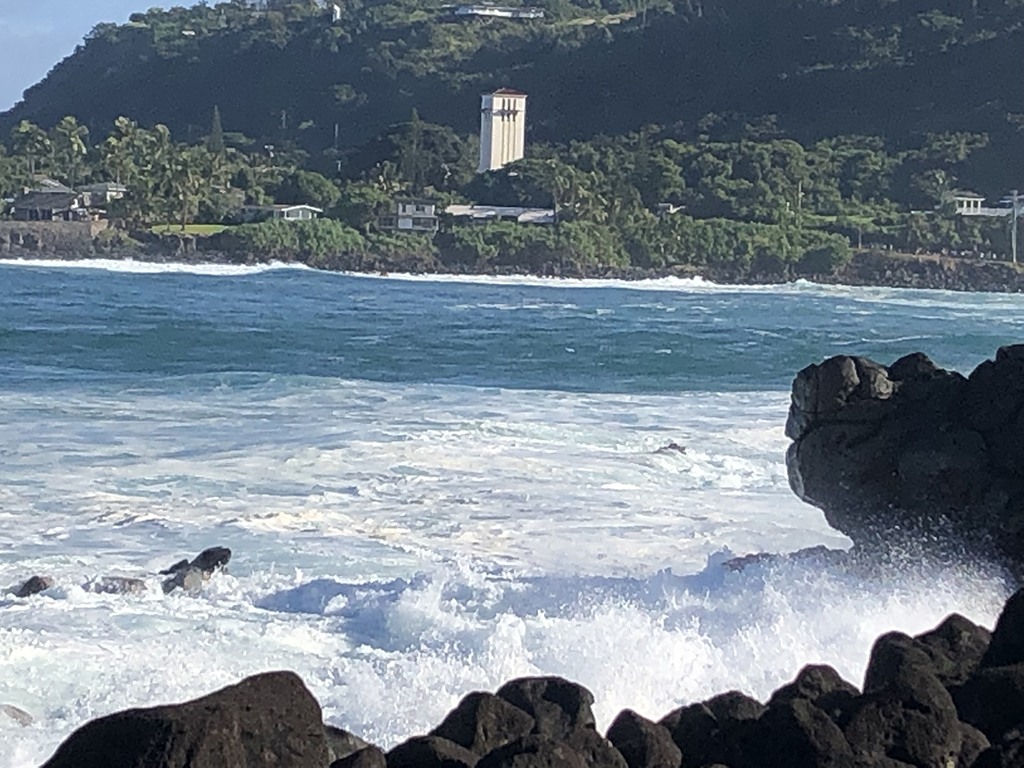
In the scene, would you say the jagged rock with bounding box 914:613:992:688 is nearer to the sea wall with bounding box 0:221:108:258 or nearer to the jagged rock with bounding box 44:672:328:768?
the jagged rock with bounding box 44:672:328:768

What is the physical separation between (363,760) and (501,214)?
311 ft

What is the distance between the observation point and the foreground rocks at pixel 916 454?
10570 mm

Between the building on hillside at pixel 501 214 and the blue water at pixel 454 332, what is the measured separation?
26896mm

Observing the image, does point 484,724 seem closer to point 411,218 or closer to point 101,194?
point 411,218

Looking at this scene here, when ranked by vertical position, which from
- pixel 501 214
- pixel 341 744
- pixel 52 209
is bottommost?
pixel 52 209

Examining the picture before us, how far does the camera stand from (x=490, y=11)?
17738cm

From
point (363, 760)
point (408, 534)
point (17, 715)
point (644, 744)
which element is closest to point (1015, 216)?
point (408, 534)

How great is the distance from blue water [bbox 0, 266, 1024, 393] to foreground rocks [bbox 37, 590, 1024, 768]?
19.9 meters

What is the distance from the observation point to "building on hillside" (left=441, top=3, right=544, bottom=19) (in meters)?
177

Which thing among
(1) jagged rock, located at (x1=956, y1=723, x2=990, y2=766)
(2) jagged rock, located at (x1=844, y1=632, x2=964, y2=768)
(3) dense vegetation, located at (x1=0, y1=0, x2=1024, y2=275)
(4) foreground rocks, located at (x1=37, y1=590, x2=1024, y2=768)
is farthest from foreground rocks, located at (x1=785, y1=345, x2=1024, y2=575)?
(3) dense vegetation, located at (x1=0, y1=0, x2=1024, y2=275)

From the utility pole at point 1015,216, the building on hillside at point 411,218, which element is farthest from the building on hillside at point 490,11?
the utility pole at point 1015,216

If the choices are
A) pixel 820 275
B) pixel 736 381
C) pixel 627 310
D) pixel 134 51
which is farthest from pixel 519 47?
pixel 736 381

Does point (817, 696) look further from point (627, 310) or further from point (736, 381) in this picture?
point (627, 310)

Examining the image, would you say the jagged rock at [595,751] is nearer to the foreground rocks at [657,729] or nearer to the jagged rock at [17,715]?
the foreground rocks at [657,729]
